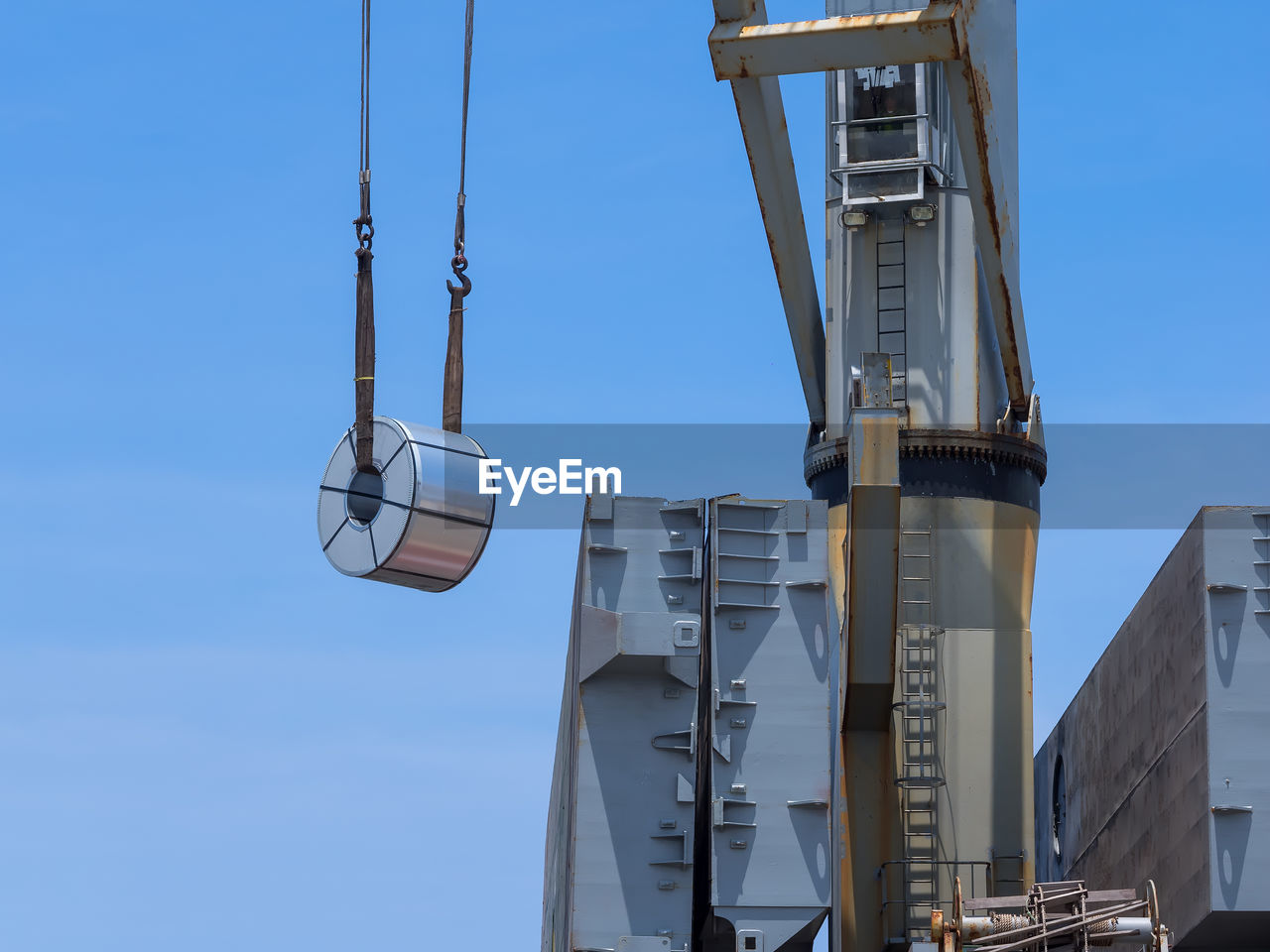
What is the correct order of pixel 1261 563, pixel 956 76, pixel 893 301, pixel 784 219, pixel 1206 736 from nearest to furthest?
pixel 1206 736, pixel 1261 563, pixel 956 76, pixel 784 219, pixel 893 301

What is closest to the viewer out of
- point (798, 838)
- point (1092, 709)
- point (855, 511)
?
point (798, 838)

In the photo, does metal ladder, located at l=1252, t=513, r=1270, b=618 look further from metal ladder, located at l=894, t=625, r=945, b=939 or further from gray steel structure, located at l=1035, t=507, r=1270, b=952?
metal ladder, located at l=894, t=625, r=945, b=939

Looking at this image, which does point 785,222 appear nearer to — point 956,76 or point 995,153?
point 995,153

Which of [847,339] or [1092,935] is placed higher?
[847,339]

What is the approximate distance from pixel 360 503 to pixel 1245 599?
24.3ft

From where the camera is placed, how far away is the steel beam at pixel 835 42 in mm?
15391

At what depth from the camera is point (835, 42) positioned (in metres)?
15.6

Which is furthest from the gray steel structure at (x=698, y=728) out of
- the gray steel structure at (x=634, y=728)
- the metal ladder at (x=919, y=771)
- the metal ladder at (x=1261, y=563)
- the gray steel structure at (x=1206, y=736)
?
the metal ladder at (x=1261, y=563)

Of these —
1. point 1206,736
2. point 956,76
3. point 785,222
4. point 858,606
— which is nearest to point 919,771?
point 858,606

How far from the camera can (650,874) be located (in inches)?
603

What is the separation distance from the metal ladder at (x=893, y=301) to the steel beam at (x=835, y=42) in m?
3.72

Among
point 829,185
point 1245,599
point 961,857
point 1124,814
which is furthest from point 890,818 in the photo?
point 829,185

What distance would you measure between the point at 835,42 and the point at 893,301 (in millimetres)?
4282

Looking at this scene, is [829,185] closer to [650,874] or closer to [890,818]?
[890,818]
